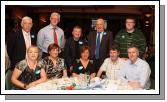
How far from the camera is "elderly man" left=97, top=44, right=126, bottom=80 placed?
32.7 ft

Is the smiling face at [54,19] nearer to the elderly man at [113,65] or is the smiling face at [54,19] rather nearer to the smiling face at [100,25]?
the smiling face at [100,25]

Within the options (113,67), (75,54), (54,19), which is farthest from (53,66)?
(113,67)

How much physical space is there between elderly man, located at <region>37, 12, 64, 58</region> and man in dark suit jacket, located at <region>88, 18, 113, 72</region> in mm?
495

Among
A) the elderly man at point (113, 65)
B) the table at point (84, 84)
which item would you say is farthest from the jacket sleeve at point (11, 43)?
the elderly man at point (113, 65)

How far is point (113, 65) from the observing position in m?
9.98

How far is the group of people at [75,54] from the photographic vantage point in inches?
388

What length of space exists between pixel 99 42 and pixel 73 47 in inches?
17.5

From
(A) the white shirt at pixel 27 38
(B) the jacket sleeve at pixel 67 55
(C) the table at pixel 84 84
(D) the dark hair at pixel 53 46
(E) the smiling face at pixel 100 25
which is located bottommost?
(C) the table at pixel 84 84

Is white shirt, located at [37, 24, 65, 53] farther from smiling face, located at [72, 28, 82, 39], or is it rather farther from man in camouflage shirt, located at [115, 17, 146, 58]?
man in camouflage shirt, located at [115, 17, 146, 58]

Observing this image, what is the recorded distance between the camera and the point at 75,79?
32.4ft

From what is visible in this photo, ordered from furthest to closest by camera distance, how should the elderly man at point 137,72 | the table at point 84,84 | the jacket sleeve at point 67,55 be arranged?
1. the jacket sleeve at point 67,55
2. the elderly man at point 137,72
3. the table at point 84,84

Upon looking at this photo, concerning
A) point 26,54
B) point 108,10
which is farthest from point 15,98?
point 108,10

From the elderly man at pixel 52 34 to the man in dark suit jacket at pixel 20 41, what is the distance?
4.9 inches

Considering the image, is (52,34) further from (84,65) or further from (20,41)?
(84,65)
